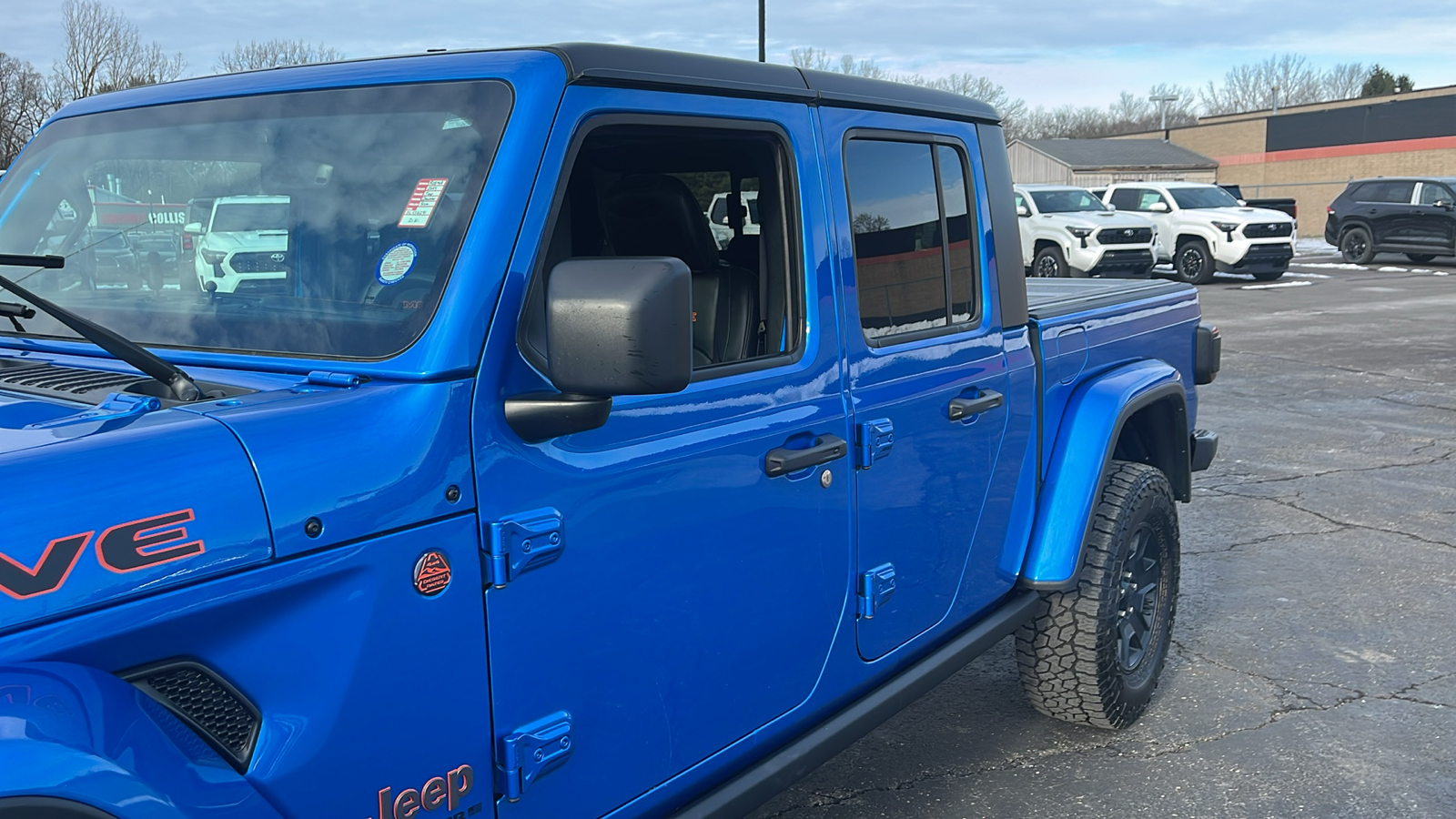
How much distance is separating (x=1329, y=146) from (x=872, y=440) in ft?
182

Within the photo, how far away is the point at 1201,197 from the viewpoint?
2277cm

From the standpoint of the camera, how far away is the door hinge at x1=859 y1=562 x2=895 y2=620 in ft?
9.25

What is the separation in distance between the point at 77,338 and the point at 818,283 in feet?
4.99

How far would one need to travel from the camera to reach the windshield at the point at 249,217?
225 centimetres

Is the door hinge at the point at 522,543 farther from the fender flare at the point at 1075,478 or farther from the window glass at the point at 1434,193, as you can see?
the window glass at the point at 1434,193

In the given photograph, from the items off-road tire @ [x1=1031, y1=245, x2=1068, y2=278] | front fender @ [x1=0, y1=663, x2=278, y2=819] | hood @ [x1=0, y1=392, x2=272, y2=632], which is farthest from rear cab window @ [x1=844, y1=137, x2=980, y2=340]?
off-road tire @ [x1=1031, y1=245, x2=1068, y2=278]

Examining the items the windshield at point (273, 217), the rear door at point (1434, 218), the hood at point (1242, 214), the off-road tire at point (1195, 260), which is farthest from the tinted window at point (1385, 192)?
the windshield at point (273, 217)

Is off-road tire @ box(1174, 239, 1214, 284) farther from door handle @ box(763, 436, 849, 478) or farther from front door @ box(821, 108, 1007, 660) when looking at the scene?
door handle @ box(763, 436, 849, 478)

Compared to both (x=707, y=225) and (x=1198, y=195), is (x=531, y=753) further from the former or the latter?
(x=1198, y=195)

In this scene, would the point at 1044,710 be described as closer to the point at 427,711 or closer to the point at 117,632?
the point at 427,711

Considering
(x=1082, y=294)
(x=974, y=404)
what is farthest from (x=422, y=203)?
(x=1082, y=294)

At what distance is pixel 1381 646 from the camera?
4.74 metres

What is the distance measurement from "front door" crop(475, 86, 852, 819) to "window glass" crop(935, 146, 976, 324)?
67 cm

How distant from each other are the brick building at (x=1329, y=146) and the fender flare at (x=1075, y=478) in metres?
47.3
